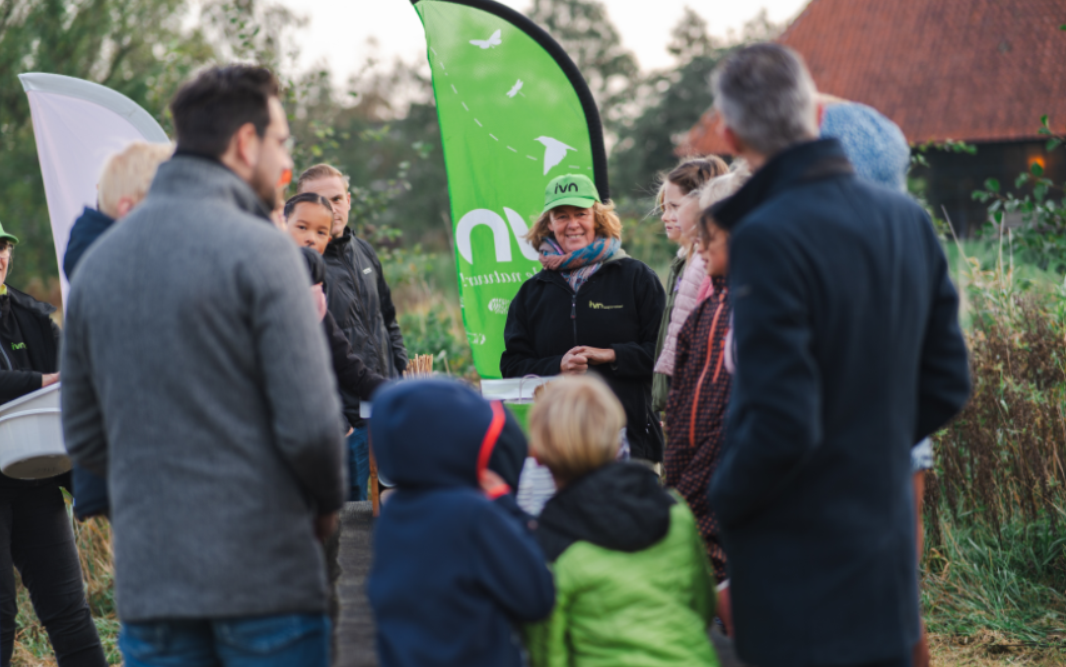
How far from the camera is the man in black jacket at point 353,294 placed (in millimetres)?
3975

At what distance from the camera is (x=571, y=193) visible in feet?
12.1

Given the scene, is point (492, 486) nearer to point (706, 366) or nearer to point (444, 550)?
point (444, 550)

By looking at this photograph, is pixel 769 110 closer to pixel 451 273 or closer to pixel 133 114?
pixel 133 114

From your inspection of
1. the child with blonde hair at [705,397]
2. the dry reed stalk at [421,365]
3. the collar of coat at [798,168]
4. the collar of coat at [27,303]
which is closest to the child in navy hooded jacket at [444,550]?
the collar of coat at [798,168]

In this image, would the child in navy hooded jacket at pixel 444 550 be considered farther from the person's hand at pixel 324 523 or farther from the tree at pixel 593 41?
the tree at pixel 593 41

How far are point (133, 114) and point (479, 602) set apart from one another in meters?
2.59

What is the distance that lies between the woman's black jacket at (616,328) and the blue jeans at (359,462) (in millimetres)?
733

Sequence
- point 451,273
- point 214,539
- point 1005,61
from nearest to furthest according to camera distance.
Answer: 1. point 214,539
2. point 451,273
3. point 1005,61

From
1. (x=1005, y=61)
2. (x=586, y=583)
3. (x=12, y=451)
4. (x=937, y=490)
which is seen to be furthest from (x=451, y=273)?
(x=1005, y=61)

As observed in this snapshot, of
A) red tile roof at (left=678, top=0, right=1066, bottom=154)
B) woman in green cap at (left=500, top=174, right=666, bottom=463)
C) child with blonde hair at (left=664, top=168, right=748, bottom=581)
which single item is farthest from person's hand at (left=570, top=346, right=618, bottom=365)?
red tile roof at (left=678, top=0, right=1066, bottom=154)

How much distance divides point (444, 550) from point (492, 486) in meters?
0.22

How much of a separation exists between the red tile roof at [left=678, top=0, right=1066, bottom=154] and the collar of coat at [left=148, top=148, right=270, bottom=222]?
17.7m

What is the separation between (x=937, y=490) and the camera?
4.47 metres

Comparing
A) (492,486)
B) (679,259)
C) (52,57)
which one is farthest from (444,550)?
(52,57)
